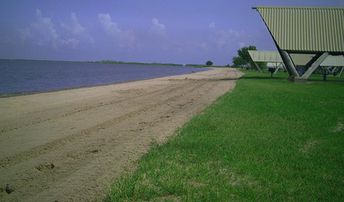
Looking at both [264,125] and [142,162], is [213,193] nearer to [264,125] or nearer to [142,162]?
[142,162]

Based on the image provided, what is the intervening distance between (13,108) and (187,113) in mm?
7928

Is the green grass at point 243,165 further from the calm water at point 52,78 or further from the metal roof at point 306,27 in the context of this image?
the metal roof at point 306,27

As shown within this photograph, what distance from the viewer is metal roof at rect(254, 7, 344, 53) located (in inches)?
1455

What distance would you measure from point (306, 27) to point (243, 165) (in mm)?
33282

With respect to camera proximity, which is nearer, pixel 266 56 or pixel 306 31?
pixel 306 31

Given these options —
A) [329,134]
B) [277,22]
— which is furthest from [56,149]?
[277,22]

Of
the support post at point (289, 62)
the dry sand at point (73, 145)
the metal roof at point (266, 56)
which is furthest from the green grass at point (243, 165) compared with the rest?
the metal roof at point (266, 56)

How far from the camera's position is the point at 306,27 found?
37.8 m

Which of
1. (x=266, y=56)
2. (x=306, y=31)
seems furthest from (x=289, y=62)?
(x=266, y=56)

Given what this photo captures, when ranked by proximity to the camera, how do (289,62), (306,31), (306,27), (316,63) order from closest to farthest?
(316,63), (306,31), (306,27), (289,62)

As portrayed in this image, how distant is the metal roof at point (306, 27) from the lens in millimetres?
36969

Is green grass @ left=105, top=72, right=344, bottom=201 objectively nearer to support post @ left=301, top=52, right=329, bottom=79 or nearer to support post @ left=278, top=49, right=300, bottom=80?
support post @ left=301, top=52, right=329, bottom=79

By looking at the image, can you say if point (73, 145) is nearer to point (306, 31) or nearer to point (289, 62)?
point (289, 62)

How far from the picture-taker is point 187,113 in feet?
52.4
